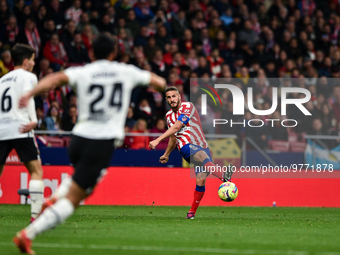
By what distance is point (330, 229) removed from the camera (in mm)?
7863

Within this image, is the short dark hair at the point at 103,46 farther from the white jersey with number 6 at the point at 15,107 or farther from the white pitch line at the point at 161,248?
the white jersey with number 6 at the point at 15,107

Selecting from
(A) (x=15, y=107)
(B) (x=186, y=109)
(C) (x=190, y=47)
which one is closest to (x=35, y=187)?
(A) (x=15, y=107)

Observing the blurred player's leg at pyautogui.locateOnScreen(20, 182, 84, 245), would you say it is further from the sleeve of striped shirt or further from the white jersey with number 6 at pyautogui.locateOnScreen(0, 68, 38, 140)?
the sleeve of striped shirt

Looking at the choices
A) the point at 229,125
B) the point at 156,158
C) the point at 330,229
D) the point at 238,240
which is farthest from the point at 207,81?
the point at 238,240

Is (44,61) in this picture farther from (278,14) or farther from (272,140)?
→ (278,14)

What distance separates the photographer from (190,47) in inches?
667

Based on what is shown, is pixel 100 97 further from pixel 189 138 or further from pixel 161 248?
pixel 189 138

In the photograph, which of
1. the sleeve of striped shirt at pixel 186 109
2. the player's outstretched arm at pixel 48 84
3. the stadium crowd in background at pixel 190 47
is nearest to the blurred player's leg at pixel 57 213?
the player's outstretched arm at pixel 48 84

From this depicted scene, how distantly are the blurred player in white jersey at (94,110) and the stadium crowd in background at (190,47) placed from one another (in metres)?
7.80

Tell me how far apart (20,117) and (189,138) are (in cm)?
342

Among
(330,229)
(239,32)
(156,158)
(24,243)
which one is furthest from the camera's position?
(239,32)

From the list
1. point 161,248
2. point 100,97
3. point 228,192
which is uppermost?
point 100,97

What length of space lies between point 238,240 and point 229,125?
7.75 meters

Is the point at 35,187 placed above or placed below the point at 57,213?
below
